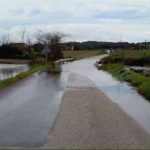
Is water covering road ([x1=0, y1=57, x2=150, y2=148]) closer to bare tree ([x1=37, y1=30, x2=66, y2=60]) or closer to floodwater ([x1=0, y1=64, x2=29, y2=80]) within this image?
floodwater ([x1=0, y1=64, x2=29, y2=80])

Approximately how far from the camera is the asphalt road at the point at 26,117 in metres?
10.4

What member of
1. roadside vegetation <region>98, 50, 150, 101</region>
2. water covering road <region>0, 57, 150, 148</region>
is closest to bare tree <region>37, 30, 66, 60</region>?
roadside vegetation <region>98, 50, 150, 101</region>

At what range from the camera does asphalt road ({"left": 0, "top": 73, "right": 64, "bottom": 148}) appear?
10.4m

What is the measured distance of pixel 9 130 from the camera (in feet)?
37.7

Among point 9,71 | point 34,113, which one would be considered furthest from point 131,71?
point 34,113

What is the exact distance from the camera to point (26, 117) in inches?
541

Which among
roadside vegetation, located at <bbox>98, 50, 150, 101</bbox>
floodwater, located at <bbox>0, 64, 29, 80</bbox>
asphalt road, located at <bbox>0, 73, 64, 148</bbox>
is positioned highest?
asphalt road, located at <bbox>0, 73, 64, 148</bbox>

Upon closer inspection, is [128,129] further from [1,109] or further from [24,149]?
[1,109]

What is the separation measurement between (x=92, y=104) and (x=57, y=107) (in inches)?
63.5

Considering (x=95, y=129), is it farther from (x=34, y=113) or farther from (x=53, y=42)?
(x=53, y=42)

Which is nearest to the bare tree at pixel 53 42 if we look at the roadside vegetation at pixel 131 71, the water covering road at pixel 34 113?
the roadside vegetation at pixel 131 71

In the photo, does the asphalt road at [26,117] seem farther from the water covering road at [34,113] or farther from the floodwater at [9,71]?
the floodwater at [9,71]

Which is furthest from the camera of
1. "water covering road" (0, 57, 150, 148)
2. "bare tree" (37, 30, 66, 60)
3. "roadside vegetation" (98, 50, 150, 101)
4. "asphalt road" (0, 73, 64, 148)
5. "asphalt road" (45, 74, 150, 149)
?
"bare tree" (37, 30, 66, 60)

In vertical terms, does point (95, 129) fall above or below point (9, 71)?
above
